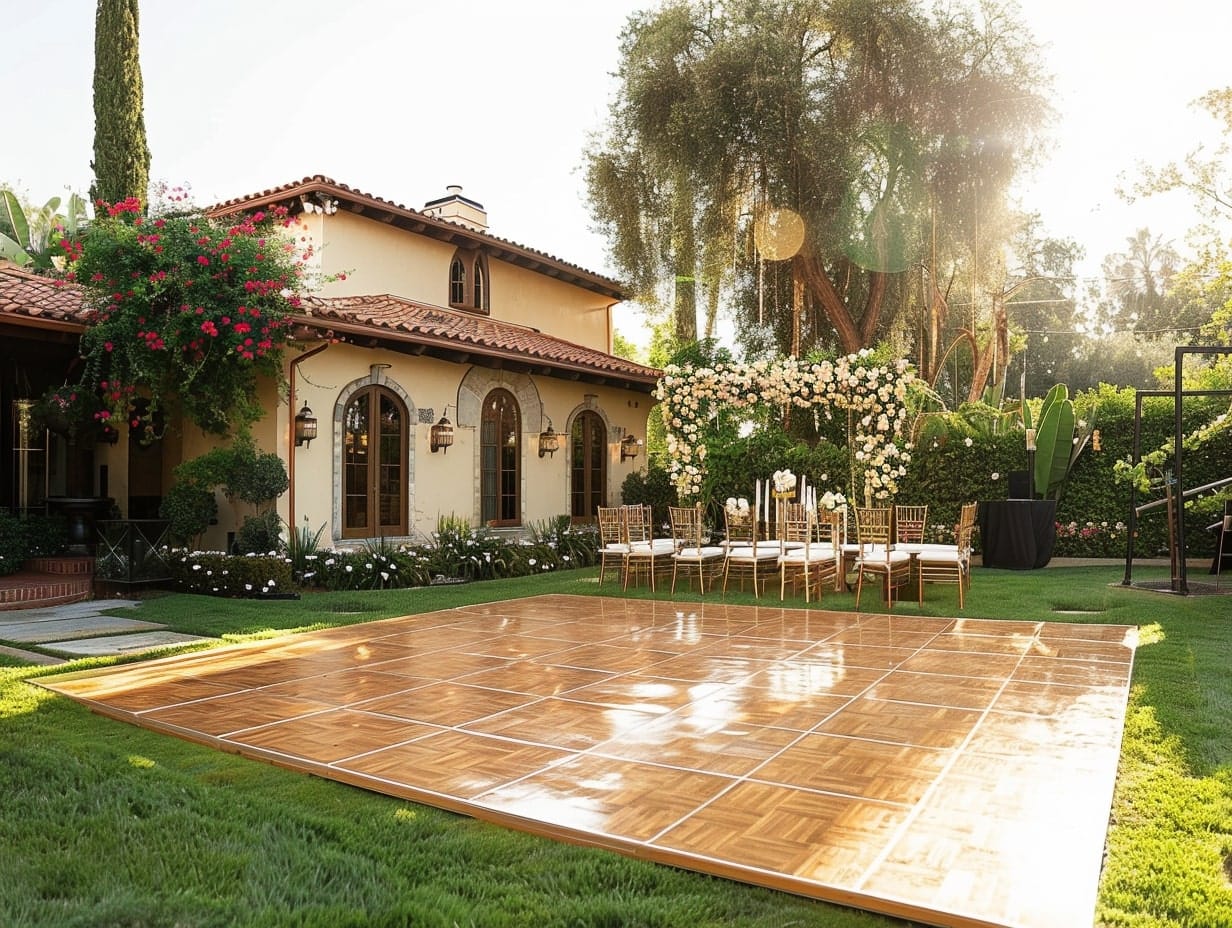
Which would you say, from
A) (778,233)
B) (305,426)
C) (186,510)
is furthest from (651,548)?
(778,233)

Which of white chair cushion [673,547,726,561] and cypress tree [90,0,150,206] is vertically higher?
cypress tree [90,0,150,206]

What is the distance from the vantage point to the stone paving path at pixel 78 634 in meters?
7.28

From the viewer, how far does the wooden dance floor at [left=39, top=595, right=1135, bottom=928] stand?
3266mm

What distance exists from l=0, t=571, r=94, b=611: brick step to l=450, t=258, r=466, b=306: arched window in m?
7.90

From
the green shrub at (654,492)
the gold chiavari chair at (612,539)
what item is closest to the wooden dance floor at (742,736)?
the gold chiavari chair at (612,539)

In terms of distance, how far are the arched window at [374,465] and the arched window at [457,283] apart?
4.00 meters

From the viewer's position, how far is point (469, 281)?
55.1 ft

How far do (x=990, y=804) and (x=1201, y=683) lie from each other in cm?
309

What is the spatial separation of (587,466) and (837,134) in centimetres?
808

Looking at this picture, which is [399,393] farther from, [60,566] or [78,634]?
[78,634]

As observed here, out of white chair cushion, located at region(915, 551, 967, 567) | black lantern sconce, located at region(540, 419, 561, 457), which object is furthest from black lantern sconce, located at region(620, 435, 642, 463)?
white chair cushion, located at region(915, 551, 967, 567)

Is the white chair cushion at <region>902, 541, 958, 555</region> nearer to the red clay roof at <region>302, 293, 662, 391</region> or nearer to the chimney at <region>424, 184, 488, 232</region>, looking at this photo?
the red clay roof at <region>302, 293, 662, 391</region>

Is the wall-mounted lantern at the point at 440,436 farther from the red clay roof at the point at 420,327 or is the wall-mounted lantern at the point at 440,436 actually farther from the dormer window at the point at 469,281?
the dormer window at the point at 469,281

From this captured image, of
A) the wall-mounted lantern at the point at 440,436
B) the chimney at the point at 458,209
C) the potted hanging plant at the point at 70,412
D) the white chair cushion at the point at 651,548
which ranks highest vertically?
the chimney at the point at 458,209
